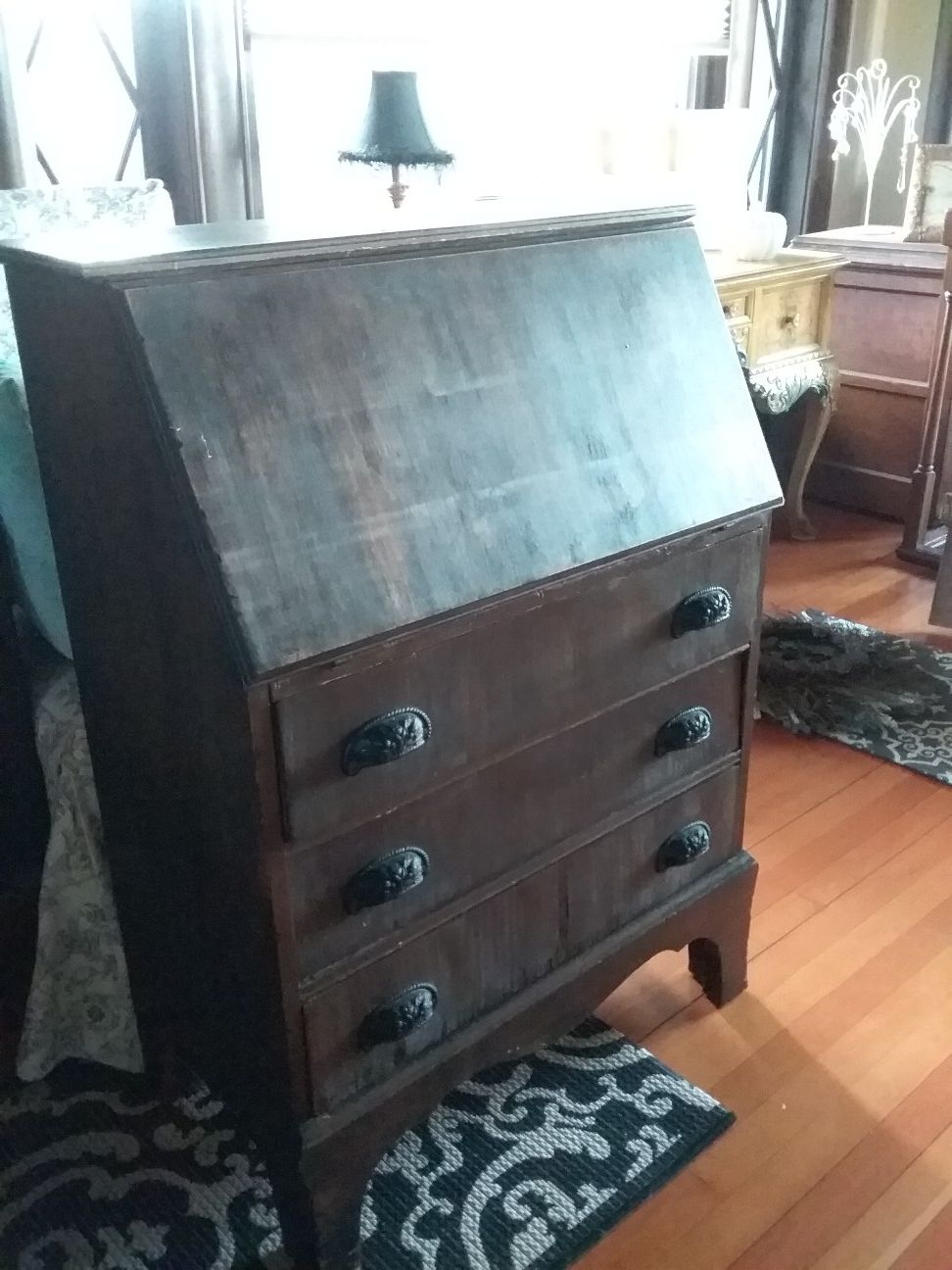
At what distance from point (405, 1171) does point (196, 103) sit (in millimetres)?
1794

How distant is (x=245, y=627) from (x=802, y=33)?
3238 millimetres

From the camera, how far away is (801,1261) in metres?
1.32

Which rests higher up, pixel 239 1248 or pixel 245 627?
pixel 245 627

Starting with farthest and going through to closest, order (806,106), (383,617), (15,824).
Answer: (806,106), (15,824), (383,617)

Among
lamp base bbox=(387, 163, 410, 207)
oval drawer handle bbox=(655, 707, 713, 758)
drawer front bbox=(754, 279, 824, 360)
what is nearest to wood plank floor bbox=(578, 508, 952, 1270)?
oval drawer handle bbox=(655, 707, 713, 758)

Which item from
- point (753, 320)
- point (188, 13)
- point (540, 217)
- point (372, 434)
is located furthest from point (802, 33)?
point (372, 434)

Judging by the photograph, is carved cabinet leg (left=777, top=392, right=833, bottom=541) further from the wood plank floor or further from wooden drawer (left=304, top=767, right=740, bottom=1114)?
wooden drawer (left=304, top=767, right=740, bottom=1114)

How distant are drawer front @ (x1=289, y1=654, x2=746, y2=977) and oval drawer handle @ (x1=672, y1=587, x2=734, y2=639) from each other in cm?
9

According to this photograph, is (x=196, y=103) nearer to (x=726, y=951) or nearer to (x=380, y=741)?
(x=380, y=741)

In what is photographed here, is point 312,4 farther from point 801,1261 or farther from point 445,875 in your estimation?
point 801,1261

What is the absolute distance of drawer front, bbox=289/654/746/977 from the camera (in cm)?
112

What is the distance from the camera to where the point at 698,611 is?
4.33ft

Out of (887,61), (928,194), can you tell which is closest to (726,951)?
(928,194)

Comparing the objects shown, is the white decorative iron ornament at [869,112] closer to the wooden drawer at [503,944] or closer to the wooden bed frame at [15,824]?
the wooden drawer at [503,944]
